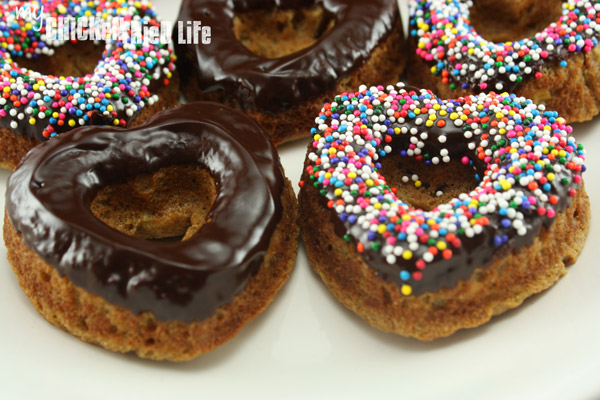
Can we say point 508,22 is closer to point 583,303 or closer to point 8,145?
point 583,303

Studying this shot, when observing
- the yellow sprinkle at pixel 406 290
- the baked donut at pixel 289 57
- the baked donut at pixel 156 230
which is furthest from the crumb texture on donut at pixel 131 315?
the baked donut at pixel 289 57

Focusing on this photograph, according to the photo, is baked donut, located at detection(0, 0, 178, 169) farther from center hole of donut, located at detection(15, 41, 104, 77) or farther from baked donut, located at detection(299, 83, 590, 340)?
baked donut, located at detection(299, 83, 590, 340)

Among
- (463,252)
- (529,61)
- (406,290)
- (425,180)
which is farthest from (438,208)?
(529,61)

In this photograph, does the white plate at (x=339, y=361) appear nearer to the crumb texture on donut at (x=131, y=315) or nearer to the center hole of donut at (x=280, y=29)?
the crumb texture on donut at (x=131, y=315)

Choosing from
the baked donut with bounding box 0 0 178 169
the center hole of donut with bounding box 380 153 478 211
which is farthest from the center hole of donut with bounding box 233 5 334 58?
the center hole of donut with bounding box 380 153 478 211

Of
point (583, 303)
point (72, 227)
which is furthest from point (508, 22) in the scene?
point (72, 227)

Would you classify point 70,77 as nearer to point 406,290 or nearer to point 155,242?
point 155,242
